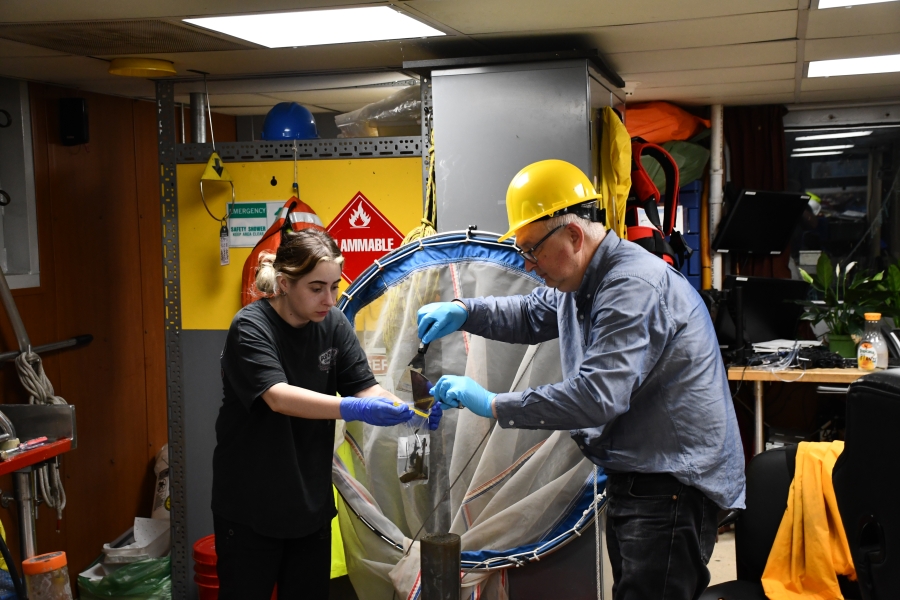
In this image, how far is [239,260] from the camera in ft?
10.5

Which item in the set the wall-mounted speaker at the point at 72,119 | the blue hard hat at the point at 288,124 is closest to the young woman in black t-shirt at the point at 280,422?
the blue hard hat at the point at 288,124

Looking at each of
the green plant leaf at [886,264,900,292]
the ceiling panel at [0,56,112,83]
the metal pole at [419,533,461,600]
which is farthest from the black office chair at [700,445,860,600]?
the ceiling panel at [0,56,112,83]

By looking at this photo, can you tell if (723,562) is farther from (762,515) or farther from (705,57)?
(705,57)

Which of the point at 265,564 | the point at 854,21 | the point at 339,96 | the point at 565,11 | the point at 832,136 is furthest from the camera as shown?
the point at 832,136

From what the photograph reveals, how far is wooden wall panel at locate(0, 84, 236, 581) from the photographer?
11.8 ft

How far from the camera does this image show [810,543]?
250 centimetres

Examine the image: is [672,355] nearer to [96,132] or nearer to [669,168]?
[669,168]

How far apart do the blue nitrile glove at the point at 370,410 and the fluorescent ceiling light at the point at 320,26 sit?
1136 mm

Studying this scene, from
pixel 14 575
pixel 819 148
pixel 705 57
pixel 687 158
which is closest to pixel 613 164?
pixel 705 57

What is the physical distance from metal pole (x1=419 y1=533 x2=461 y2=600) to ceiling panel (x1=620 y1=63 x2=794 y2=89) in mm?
2471

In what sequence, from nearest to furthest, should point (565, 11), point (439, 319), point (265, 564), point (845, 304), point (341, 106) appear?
point (265, 564)
point (439, 319)
point (565, 11)
point (845, 304)
point (341, 106)

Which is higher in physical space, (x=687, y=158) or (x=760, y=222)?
(x=687, y=158)

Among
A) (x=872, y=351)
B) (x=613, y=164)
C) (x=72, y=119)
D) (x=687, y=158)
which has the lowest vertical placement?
(x=872, y=351)

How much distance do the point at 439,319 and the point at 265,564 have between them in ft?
2.71
